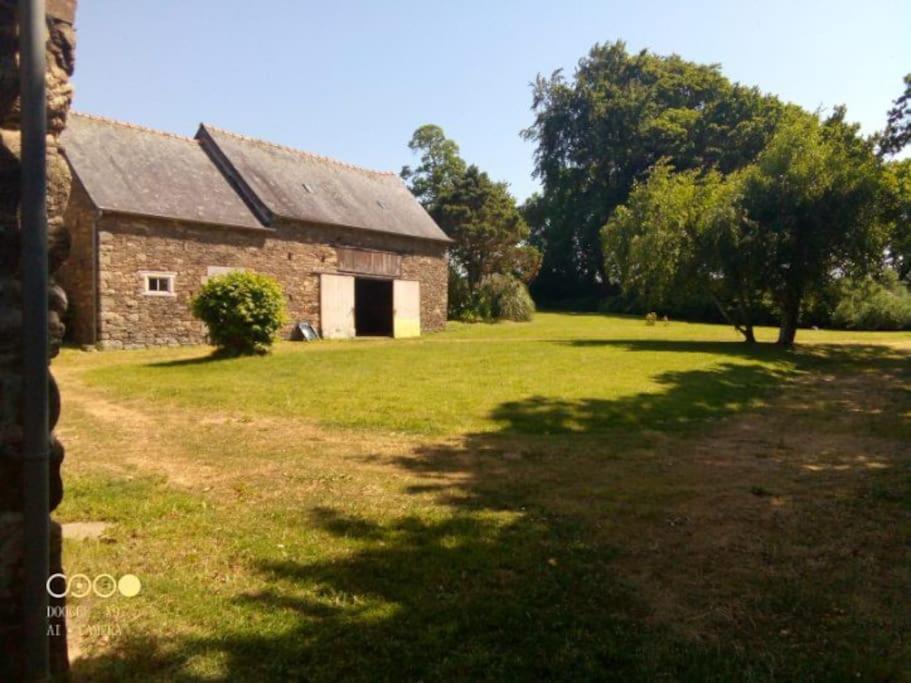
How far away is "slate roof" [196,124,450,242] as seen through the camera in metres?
22.3

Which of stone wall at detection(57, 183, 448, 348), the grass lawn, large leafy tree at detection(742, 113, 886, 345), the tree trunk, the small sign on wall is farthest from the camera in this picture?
the small sign on wall

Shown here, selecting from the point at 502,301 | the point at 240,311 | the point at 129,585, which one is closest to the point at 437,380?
the point at 240,311

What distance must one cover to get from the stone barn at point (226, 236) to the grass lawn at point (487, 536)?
9211 millimetres

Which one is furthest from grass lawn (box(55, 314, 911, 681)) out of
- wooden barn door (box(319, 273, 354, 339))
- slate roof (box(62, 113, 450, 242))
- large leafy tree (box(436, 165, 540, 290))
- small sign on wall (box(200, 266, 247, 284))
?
large leafy tree (box(436, 165, 540, 290))

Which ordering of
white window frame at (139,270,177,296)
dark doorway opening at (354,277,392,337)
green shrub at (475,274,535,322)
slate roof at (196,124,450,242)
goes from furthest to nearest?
green shrub at (475,274,535,322) → dark doorway opening at (354,277,392,337) → slate roof at (196,124,450,242) → white window frame at (139,270,177,296)

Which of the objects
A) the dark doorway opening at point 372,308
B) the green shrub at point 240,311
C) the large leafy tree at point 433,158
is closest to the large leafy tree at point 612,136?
the large leafy tree at point 433,158

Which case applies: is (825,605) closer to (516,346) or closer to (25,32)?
(25,32)

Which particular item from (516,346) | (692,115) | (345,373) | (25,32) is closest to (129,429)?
(345,373)

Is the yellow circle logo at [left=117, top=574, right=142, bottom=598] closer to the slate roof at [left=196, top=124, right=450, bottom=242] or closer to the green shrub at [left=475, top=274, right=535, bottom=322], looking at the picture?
the slate roof at [left=196, top=124, right=450, bottom=242]

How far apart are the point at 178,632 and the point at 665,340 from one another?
2086 cm

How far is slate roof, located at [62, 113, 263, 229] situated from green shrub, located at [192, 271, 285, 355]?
511 centimetres

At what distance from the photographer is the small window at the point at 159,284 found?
18.7m

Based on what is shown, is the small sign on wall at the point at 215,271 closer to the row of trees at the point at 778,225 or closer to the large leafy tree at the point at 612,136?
the row of trees at the point at 778,225

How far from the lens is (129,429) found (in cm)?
812
